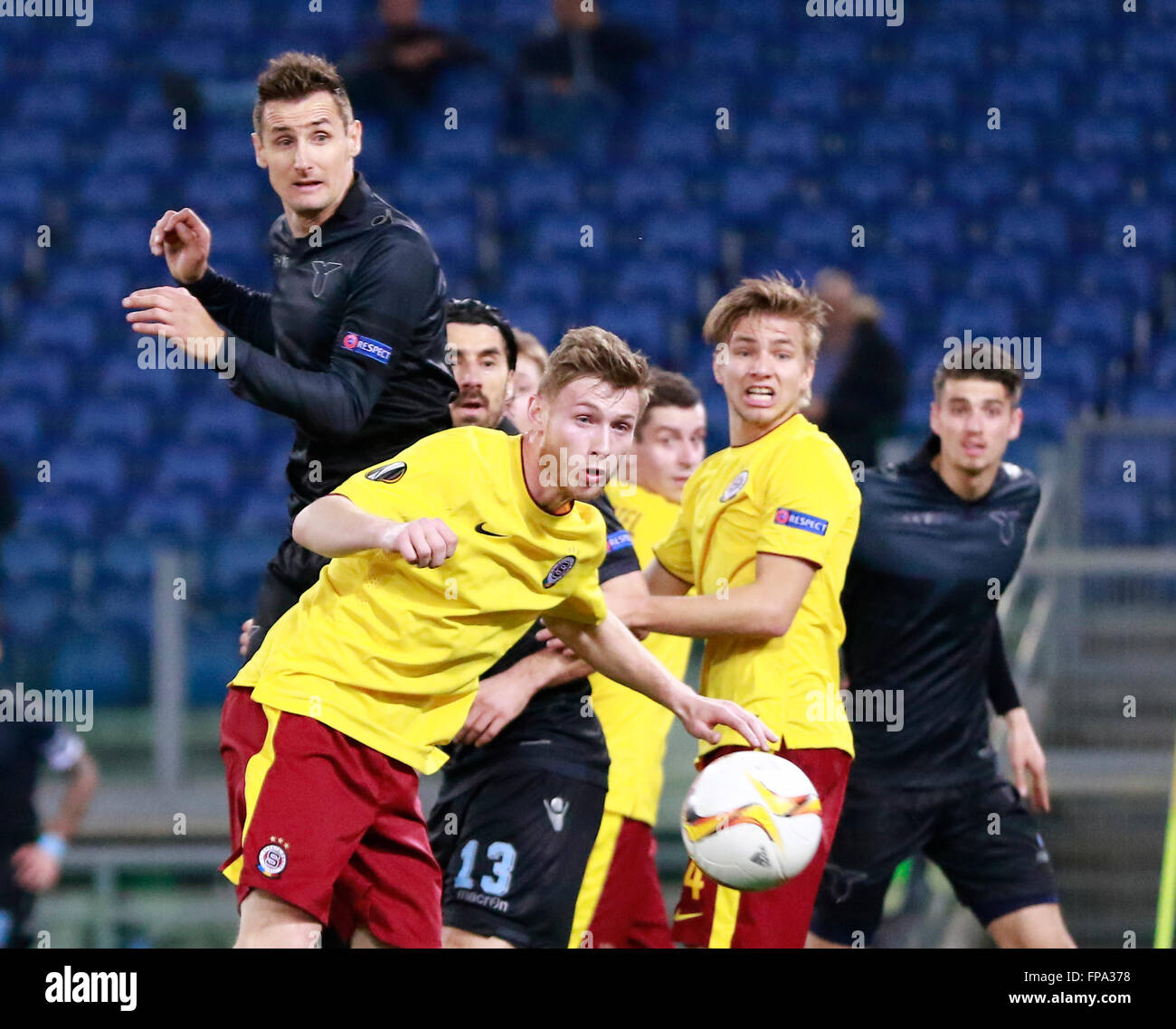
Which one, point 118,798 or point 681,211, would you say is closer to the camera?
point 118,798

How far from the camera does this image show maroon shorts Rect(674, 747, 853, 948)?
13.3 ft

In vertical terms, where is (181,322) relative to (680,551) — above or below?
above

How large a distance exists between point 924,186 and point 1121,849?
5.70 metres

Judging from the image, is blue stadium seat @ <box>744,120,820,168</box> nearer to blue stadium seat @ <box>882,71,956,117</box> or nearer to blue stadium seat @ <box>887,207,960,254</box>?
blue stadium seat @ <box>882,71,956,117</box>

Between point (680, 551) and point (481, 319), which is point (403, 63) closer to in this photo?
point (481, 319)

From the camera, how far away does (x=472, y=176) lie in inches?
438

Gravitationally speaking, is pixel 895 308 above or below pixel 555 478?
above

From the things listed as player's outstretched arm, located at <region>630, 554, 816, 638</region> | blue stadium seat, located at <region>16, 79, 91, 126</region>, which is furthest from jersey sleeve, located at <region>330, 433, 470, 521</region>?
blue stadium seat, located at <region>16, 79, 91, 126</region>

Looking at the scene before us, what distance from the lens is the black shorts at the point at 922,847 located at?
4887 mm

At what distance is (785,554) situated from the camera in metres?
4.07

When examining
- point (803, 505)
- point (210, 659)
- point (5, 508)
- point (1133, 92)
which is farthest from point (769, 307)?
point (1133, 92)

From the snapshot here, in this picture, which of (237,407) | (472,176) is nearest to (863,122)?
(472,176)

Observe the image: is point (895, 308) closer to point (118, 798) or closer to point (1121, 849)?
point (1121, 849)

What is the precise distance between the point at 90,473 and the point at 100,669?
340 cm
